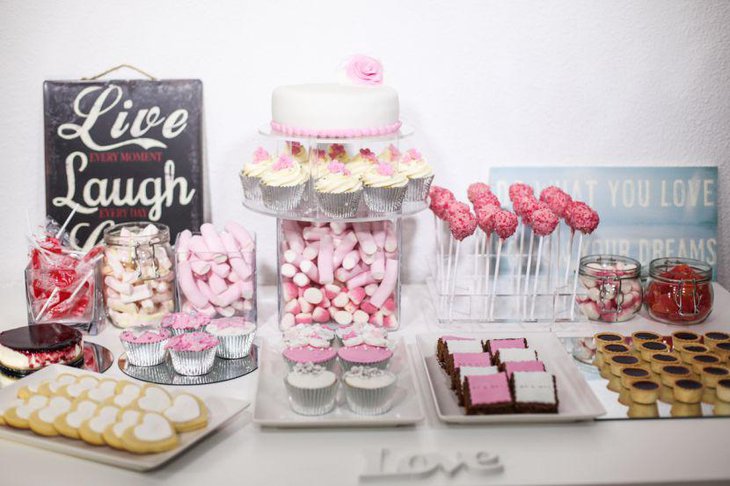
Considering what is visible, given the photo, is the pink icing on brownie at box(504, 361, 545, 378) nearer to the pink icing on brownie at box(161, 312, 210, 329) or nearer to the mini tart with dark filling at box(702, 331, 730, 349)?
the mini tart with dark filling at box(702, 331, 730, 349)

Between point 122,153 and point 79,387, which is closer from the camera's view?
point 79,387

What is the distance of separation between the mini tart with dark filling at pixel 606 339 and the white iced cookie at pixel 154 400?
0.82m

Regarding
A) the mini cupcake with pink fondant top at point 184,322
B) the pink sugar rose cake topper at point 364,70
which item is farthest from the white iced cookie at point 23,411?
the pink sugar rose cake topper at point 364,70

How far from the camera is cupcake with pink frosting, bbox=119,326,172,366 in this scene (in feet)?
5.07

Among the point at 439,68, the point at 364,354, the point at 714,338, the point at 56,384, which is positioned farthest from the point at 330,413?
the point at 439,68

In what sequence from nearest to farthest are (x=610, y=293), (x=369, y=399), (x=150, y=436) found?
(x=150, y=436), (x=369, y=399), (x=610, y=293)

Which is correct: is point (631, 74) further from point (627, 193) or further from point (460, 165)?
point (460, 165)

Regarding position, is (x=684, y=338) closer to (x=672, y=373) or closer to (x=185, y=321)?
(x=672, y=373)

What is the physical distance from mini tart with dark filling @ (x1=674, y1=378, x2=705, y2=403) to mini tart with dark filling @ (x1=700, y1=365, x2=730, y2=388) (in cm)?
2

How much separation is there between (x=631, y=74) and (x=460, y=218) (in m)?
0.63

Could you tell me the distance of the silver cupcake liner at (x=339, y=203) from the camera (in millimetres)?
1610

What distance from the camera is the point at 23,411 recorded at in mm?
1316

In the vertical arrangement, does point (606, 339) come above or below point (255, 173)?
below

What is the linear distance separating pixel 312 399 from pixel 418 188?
0.55 m
